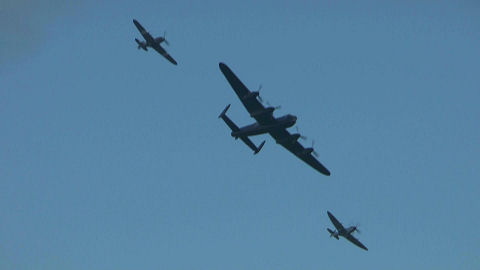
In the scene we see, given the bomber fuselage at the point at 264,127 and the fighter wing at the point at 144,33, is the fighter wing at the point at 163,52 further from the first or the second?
the bomber fuselage at the point at 264,127

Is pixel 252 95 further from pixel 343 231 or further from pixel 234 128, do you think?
pixel 343 231

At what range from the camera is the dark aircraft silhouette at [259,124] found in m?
54.4

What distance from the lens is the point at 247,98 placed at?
54469 millimetres

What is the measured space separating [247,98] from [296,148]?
406 inches

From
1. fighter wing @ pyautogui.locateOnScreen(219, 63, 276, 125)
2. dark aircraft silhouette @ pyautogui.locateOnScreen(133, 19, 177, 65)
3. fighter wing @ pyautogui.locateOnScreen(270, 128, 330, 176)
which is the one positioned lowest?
fighter wing @ pyautogui.locateOnScreen(219, 63, 276, 125)

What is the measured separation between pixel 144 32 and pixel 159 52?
12.6ft

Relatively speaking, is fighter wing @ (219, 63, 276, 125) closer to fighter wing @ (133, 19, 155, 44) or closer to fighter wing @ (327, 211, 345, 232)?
fighter wing @ (327, 211, 345, 232)

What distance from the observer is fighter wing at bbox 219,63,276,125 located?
177ft

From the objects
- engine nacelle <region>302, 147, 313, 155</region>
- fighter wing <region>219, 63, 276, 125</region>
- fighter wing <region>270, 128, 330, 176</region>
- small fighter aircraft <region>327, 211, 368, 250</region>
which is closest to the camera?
fighter wing <region>219, 63, 276, 125</region>

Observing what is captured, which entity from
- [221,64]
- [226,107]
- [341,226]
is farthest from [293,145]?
[341,226]

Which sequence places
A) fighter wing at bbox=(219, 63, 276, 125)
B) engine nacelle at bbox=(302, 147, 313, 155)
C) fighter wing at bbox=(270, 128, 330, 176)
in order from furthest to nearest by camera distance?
engine nacelle at bbox=(302, 147, 313, 155) → fighter wing at bbox=(270, 128, 330, 176) → fighter wing at bbox=(219, 63, 276, 125)

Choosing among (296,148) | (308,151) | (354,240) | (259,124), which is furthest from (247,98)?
(354,240)

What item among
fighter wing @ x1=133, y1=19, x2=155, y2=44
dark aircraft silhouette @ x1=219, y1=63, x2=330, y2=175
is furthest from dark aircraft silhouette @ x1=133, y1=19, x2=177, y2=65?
dark aircraft silhouette @ x1=219, y1=63, x2=330, y2=175

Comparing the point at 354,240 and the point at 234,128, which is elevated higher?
the point at 354,240
